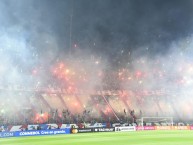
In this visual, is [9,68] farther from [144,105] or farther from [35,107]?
[144,105]

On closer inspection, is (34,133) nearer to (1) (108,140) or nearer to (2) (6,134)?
(2) (6,134)

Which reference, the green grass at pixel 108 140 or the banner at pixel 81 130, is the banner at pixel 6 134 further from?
the banner at pixel 81 130

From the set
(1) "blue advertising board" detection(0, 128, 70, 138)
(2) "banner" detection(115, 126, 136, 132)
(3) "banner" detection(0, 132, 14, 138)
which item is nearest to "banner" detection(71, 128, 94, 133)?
(1) "blue advertising board" detection(0, 128, 70, 138)

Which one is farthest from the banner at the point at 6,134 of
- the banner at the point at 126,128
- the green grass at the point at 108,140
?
the banner at the point at 126,128

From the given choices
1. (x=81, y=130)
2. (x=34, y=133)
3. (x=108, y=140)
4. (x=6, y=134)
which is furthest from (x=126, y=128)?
(x=6, y=134)

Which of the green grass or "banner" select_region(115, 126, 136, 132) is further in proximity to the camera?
"banner" select_region(115, 126, 136, 132)

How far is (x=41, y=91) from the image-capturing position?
63.8m

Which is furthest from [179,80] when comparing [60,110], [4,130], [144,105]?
[4,130]

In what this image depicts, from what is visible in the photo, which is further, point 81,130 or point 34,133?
point 81,130

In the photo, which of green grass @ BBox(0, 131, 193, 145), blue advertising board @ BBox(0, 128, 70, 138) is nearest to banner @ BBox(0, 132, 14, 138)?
blue advertising board @ BBox(0, 128, 70, 138)

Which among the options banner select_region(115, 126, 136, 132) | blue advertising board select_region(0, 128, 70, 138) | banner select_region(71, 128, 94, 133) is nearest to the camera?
blue advertising board select_region(0, 128, 70, 138)

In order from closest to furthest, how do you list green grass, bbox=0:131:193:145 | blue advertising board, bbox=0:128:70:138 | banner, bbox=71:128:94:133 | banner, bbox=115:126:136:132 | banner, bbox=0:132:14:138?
green grass, bbox=0:131:193:145 → banner, bbox=0:132:14:138 → blue advertising board, bbox=0:128:70:138 → banner, bbox=71:128:94:133 → banner, bbox=115:126:136:132

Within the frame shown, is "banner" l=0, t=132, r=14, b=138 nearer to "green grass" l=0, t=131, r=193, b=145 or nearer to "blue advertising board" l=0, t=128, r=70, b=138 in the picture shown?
"blue advertising board" l=0, t=128, r=70, b=138

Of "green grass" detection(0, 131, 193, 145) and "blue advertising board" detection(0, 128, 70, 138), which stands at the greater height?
"blue advertising board" detection(0, 128, 70, 138)
